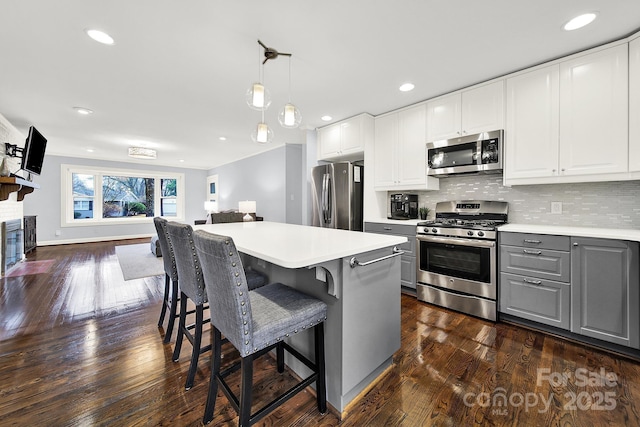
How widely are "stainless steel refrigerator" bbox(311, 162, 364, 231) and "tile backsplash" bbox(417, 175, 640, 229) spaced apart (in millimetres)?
1249

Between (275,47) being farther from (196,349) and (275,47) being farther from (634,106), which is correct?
(634,106)

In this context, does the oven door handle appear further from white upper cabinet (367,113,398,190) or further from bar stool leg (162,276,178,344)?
bar stool leg (162,276,178,344)

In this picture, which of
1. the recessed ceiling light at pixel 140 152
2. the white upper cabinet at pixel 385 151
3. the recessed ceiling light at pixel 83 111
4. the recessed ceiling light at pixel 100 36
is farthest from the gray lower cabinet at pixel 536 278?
the recessed ceiling light at pixel 140 152

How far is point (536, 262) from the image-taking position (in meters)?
2.25

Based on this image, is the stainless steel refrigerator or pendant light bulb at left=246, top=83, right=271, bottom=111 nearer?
pendant light bulb at left=246, top=83, right=271, bottom=111

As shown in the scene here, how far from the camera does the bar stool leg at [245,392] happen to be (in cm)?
113

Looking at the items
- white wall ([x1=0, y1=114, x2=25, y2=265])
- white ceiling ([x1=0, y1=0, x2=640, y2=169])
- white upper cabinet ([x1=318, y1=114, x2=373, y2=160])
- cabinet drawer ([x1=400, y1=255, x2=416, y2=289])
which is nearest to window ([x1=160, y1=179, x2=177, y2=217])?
white wall ([x1=0, y1=114, x2=25, y2=265])

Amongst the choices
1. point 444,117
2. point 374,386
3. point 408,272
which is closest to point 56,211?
point 408,272

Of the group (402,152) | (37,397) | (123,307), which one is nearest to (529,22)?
(402,152)

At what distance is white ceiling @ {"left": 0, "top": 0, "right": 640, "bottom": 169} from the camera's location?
1.77 metres

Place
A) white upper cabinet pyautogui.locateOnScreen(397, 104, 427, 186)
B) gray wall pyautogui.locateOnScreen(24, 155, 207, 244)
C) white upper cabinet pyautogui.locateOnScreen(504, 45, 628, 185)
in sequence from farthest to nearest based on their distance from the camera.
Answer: gray wall pyautogui.locateOnScreen(24, 155, 207, 244), white upper cabinet pyautogui.locateOnScreen(397, 104, 427, 186), white upper cabinet pyautogui.locateOnScreen(504, 45, 628, 185)

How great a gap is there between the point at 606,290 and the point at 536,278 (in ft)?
1.34

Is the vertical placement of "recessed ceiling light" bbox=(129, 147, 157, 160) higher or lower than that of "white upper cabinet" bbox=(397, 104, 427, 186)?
higher

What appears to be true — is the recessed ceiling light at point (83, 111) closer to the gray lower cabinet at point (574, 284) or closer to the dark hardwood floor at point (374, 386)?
the dark hardwood floor at point (374, 386)
